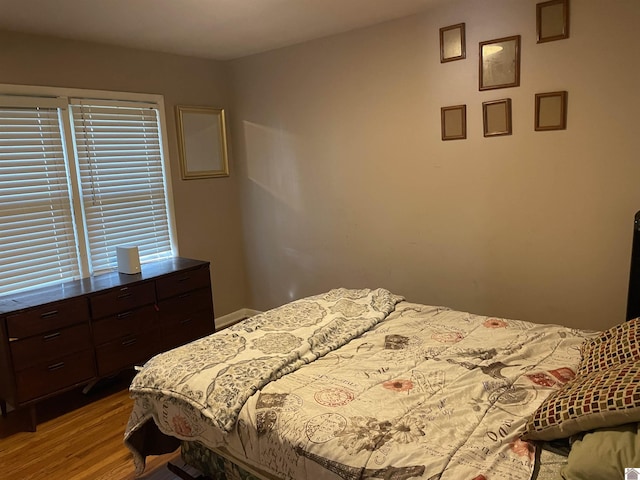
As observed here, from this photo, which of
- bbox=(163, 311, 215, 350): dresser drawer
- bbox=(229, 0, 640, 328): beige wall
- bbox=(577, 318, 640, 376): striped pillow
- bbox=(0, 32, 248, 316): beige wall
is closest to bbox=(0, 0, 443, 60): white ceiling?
bbox=(0, 32, 248, 316): beige wall

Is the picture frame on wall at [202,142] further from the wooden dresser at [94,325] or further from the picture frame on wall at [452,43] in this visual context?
the picture frame on wall at [452,43]

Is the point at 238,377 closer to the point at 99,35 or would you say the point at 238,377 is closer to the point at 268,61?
the point at 99,35

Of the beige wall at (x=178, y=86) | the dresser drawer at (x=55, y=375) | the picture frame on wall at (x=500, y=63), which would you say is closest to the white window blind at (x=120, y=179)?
the beige wall at (x=178, y=86)

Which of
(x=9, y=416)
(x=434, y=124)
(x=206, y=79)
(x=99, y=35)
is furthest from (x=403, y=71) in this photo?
(x=9, y=416)

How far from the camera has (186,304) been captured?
142 inches

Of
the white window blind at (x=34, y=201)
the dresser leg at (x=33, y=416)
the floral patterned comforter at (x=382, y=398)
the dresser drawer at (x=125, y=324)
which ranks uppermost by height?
the white window blind at (x=34, y=201)

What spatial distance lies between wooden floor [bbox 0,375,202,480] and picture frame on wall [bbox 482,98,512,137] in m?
2.60

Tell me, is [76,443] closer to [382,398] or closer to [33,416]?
[33,416]

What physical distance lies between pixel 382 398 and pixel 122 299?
211 centimetres

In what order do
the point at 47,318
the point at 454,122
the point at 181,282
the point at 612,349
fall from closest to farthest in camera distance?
the point at 612,349 → the point at 47,318 → the point at 454,122 → the point at 181,282

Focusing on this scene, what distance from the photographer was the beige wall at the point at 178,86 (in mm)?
3174

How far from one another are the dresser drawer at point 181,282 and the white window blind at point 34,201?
2.15 feet

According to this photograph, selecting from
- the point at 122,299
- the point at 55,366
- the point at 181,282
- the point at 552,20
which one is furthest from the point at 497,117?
the point at 55,366

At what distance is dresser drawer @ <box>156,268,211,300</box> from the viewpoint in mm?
3432
